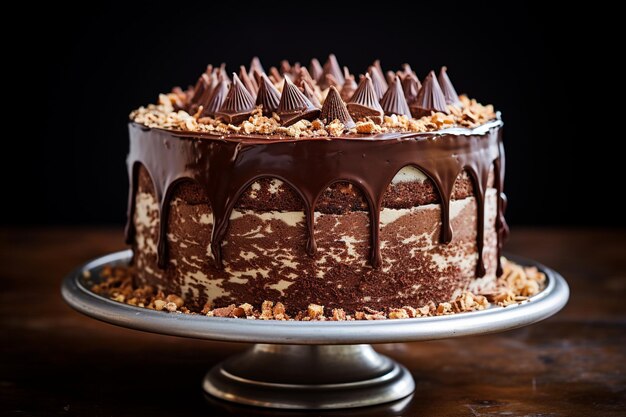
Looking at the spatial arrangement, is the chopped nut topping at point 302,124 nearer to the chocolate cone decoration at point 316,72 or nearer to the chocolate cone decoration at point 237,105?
the chocolate cone decoration at point 237,105

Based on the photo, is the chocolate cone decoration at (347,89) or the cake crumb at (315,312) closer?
the cake crumb at (315,312)

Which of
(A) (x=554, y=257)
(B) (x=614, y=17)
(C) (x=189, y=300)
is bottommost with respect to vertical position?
(A) (x=554, y=257)

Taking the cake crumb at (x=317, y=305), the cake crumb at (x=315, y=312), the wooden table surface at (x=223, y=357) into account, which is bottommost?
the wooden table surface at (x=223, y=357)

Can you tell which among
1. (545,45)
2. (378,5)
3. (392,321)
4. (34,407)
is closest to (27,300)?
(34,407)

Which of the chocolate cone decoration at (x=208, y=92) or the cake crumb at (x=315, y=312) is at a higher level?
the chocolate cone decoration at (x=208, y=92)

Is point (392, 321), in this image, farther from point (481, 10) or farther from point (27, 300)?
point (481, 10)

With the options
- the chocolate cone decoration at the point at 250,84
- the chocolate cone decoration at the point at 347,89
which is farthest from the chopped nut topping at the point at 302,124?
the chocolate cone decoration at the point at 347,89

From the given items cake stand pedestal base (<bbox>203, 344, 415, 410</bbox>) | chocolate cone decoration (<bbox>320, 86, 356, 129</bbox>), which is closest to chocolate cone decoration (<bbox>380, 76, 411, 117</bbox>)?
chocolate cone decoration (<bbox>320, 86, 356, 129</bbox>)
